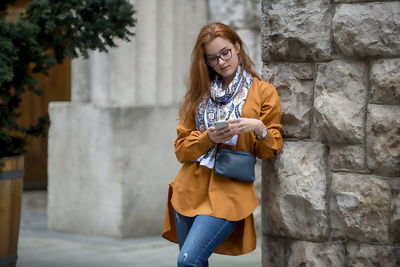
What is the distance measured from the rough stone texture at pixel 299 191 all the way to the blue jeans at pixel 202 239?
0.28 metres

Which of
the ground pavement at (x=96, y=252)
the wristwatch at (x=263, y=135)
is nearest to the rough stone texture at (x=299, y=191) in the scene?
the wristwatch at (x=263, y=135)

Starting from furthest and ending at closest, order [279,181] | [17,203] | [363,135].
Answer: [17,203] → [279,181] → [363,135]

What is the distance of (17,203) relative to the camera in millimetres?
4566

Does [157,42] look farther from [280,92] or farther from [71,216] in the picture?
[280,92]

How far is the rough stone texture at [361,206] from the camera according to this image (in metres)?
3.18

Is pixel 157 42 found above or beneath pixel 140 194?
above

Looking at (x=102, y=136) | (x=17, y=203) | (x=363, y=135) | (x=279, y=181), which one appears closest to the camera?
(x=363, y=135)

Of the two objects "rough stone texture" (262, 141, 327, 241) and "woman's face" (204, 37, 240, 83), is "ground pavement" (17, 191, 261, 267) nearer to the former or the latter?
"rough stone texture" (262, 141, 327, 241)

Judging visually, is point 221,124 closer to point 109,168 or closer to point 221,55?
point 221,55

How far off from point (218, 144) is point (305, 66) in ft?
1.79

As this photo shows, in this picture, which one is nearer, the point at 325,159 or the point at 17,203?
the point at 325,159

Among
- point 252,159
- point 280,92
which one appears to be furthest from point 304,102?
point 252,159

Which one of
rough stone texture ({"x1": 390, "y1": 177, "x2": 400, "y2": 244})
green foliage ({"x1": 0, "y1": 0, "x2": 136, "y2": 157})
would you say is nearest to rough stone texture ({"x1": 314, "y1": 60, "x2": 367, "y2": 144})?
rough stone texture ({"x1": 390, "y1": 177, "x2": 400, "y2": 244})

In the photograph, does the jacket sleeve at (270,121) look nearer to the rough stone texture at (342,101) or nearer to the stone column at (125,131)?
the rough stone texture at (342,101)
